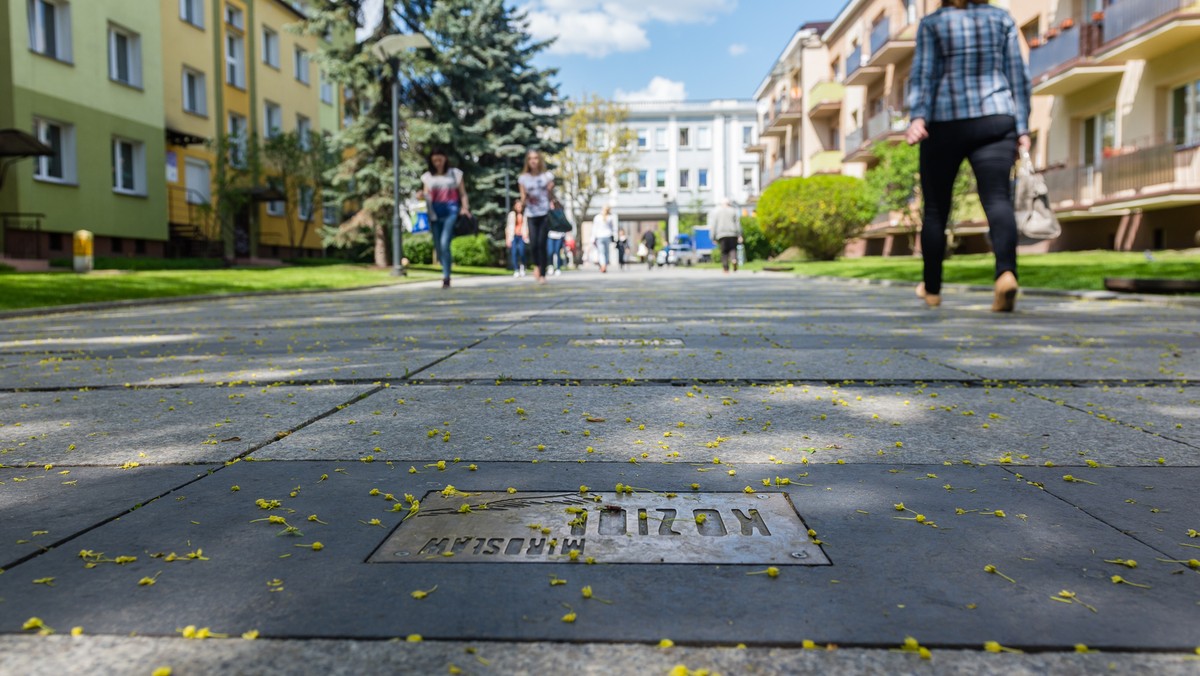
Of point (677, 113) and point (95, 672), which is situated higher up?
point (677, 113)

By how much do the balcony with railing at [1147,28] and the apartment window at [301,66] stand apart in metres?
27.9

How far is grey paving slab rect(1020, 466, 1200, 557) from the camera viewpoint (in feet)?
6.74

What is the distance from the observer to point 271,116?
34.9m

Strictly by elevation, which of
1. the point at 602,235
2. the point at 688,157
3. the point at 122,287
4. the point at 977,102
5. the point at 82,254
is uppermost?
the point at 688,157

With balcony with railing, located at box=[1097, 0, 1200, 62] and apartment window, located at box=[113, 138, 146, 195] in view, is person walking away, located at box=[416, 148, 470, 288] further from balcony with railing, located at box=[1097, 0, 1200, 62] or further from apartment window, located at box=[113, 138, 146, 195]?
balcony with railing, located at box=[1097, 0, 1200, 62]

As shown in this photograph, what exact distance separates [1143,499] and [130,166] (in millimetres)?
27593

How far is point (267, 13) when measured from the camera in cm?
3412

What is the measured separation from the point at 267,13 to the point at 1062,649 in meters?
37.2

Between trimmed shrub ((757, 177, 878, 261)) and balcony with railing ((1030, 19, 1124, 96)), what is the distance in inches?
270

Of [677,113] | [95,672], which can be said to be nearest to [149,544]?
[95,672]

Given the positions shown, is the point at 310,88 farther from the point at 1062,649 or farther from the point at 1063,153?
the point at 1062,649

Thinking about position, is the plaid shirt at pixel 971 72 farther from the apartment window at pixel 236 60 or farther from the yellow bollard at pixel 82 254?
the apartment window at pixel 236 60

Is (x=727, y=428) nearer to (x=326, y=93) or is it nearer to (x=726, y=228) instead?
(x=726, y=228)

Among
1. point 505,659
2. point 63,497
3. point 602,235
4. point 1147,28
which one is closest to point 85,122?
point 602,235
